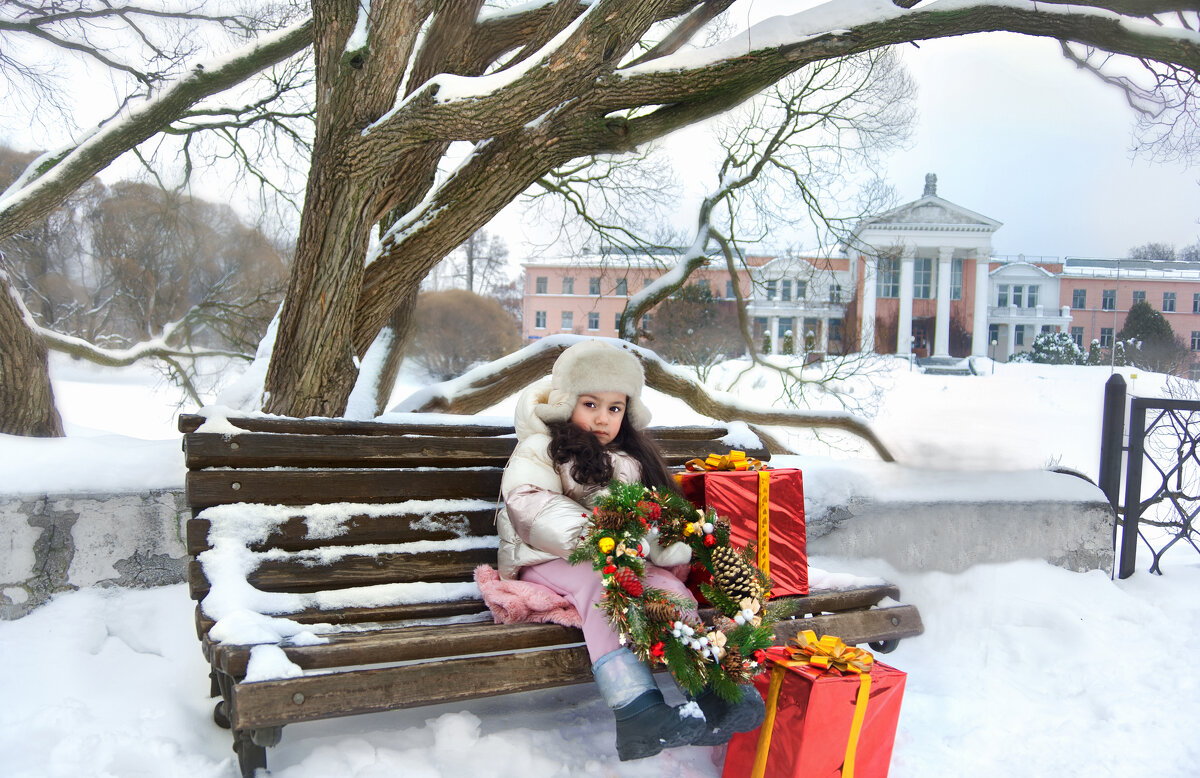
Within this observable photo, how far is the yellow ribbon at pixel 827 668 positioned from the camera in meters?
2.38

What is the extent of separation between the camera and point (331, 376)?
4793 mm

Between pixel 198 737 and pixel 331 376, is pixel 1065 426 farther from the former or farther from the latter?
pixel 198 737

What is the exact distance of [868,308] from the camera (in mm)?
14547

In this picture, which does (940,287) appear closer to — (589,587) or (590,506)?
(590,506)

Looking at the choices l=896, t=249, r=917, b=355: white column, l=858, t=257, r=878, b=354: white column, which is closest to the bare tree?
l=858, t=257, r=878, b=354: white column

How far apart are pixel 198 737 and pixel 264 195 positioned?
26.7 ft

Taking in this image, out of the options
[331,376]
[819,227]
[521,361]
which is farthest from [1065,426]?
[331,376]

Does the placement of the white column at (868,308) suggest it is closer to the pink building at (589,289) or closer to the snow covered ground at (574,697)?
the pink building at (589,289)

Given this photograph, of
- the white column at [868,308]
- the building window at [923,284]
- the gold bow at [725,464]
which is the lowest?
the gold bow at [725,464]

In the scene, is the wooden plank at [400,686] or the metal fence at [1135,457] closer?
the wooden plank at [400,686]

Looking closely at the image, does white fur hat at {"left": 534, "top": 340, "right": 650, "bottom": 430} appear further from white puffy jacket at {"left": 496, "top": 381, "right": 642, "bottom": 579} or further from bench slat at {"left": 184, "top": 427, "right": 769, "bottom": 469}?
bench slat at {"left": 184, "top": 427, "right": 769, "bottom": 469}

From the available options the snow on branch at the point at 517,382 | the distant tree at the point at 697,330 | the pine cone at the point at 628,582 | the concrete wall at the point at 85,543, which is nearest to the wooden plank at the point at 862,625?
the pine cone at the point at 628,582

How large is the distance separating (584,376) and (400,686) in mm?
1216

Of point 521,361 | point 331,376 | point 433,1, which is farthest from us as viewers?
point 521,361
